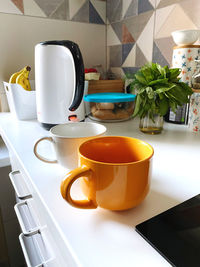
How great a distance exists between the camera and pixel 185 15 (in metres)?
0.80

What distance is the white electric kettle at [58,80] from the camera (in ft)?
2.14

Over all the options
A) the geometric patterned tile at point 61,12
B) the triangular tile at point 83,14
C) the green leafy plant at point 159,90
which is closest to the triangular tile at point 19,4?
the geometric patterned tile at point 61,12

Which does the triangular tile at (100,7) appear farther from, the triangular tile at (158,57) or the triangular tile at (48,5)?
the triangular tile at (158,57)

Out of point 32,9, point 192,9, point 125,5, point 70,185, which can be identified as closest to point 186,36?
point 192,9

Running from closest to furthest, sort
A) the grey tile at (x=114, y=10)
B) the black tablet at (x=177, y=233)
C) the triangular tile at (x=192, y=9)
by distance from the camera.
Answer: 1. the black tablet at (x=177, y=233)
2. the triangular tile at (x=192, y=9)
3. the grey tile at (x=114, y=10)

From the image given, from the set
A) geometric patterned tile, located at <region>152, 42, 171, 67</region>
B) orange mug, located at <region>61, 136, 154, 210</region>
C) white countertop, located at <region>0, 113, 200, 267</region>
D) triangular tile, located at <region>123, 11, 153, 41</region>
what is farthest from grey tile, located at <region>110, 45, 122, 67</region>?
orange mug, located at <region>61, 136, 154, 210</region>

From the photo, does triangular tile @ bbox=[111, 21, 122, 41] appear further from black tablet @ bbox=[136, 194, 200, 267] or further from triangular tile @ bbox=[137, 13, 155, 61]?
black tablet @ bbox=[136, 194, 200, 267]

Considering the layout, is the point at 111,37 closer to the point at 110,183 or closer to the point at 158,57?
the point at 158,57

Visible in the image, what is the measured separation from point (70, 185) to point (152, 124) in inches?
18.7

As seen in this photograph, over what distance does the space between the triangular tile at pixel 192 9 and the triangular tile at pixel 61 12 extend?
59 cm

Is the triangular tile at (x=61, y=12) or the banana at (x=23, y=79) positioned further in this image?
the triangular tile at (x=61, y=12)

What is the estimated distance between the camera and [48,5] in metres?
1.06

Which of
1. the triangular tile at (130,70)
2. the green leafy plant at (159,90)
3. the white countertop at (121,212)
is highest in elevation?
the triangular tile at (130,70)

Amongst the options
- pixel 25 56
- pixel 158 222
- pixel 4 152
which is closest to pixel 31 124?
pixel 4 152
